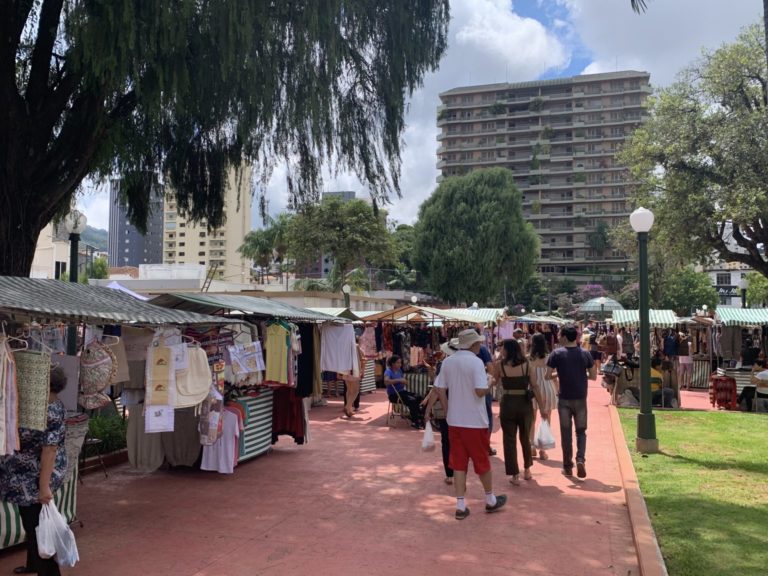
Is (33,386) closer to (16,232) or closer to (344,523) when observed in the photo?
(344,523)

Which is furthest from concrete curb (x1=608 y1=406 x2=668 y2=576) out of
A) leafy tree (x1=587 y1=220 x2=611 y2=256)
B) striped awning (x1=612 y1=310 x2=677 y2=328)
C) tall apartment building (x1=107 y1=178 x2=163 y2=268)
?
tall apartment building (x1=107 y1=178 x2=163 y2=268)

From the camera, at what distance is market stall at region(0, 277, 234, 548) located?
4219mm

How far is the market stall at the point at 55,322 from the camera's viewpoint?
422 centimetres

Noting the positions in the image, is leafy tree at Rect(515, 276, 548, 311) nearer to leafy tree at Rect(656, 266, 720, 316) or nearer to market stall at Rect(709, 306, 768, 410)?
leafy tree at Rect(656, 266, 720, 316)

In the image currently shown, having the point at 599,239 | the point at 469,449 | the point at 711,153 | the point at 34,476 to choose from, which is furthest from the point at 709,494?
the point at 599,239

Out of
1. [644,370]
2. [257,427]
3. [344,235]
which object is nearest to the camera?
[257,427]

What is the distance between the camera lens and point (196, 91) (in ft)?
27.4

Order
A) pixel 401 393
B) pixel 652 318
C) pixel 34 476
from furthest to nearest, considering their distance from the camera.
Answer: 1. pixel 652 318
2. pixel 401 393
3. pixel 34 476

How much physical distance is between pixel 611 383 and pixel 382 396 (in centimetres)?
543

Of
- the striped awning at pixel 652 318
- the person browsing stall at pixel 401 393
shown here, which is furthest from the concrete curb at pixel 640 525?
the striped awning at pixel 652 318

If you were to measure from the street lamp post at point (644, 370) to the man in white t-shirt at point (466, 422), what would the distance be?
391cm

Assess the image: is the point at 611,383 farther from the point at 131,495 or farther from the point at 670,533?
the point at 131,495

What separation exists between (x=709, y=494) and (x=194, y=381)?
5496mm

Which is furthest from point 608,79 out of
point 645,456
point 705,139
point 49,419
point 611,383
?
point 49,419
